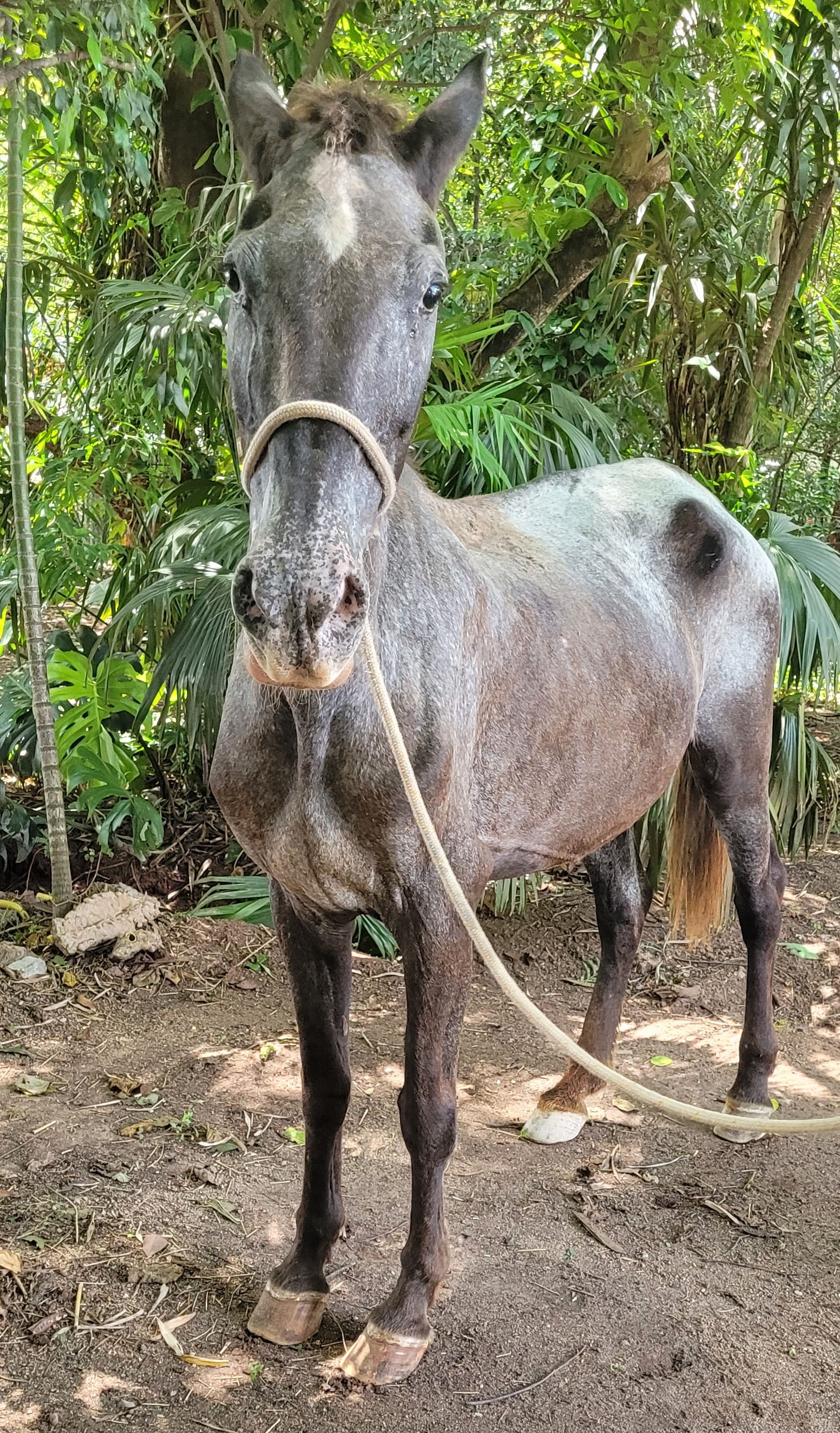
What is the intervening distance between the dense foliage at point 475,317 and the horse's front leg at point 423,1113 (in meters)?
2.22

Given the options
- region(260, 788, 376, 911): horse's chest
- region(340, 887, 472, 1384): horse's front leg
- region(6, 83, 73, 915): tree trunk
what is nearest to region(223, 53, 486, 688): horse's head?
region(260, 788, 376, 911): horse's chest

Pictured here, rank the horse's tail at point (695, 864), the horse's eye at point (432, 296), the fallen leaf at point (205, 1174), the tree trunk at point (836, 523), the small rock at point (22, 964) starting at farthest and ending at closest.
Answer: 1. the tree trunk at point (836, 523)
2. the small rock at point (22, 964)
3. the horse's tail at point (695, 864)
4. the fallen leaf at point (205, 1174)
5. the horse's eye at point (432, 296)

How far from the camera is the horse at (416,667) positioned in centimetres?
185

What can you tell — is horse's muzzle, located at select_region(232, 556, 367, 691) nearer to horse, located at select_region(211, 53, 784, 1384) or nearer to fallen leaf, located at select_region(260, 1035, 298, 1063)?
horse, located at select_region(211, 53, 784, 1384)

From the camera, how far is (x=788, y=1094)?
390 centimetres

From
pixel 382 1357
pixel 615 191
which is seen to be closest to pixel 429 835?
pixel 382 1357

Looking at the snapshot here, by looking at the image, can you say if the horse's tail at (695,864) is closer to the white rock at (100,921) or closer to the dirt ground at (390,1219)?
the dirt ground at (390,1219)

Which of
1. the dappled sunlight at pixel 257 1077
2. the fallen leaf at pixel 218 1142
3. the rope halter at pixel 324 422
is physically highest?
the rope halter at pixel 324 422

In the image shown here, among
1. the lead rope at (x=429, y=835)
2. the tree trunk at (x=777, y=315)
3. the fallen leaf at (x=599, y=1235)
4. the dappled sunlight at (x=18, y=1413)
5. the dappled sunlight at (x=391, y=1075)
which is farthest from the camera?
the tree trunk at (x=777, y=315)

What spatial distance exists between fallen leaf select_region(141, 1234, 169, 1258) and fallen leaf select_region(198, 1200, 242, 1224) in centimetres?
17

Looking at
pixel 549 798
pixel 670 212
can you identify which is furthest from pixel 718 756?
pixel 670 212

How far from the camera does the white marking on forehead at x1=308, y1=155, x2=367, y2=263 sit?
188cm

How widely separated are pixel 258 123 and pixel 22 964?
320cm

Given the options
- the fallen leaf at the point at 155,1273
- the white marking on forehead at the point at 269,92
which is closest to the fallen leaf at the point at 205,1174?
the fallen leaf at the point at 155,1273
